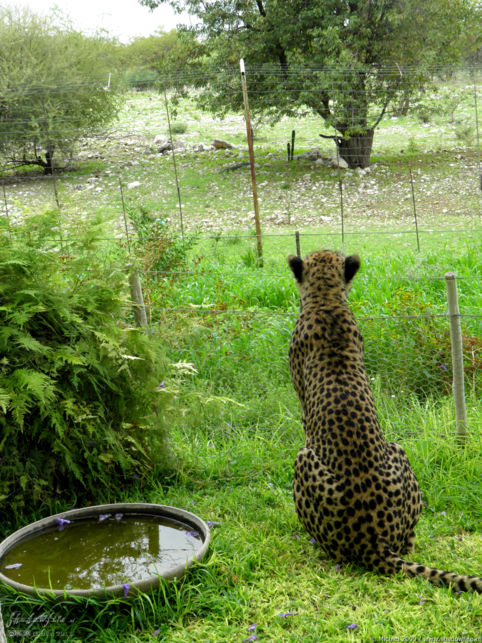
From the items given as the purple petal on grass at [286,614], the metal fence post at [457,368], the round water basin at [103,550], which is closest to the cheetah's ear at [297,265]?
the metal fence post at [457,368]

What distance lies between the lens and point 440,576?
2.81 meters

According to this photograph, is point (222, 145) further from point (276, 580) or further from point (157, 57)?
point (276, 580)

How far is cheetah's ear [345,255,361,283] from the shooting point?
3389 mm

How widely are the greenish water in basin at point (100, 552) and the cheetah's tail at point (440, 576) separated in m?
0.98

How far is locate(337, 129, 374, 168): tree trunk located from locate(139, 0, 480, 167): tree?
0.03 m

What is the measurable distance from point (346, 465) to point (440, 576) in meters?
0.62

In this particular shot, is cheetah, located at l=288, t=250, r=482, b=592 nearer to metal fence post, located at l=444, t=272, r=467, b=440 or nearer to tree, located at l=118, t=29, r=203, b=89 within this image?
metal fence post, located at l=444, t=272, r=467, b=440

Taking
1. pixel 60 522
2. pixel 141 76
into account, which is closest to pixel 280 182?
pixel 141 76

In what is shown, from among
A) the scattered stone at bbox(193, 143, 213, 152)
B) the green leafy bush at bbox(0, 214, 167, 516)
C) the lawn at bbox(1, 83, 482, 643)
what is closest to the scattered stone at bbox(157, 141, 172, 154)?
the scattered stone at bbox(193, 143, 213, 152)

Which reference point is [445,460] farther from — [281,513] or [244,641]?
[244,641]

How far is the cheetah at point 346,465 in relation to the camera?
2.92 m

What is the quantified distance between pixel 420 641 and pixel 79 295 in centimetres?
253

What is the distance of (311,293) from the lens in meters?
3.46

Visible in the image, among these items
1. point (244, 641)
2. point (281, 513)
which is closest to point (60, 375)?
point (281, 513)
